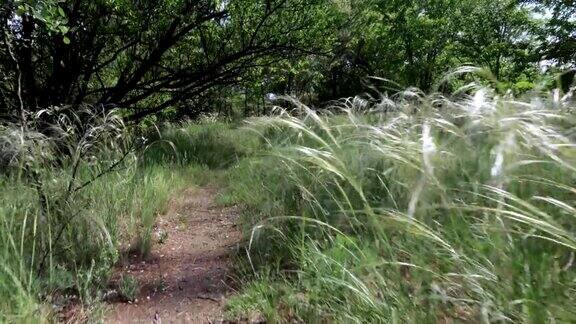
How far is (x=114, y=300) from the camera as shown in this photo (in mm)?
2793

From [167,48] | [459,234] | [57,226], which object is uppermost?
[167,48]

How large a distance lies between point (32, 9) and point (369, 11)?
723 cm

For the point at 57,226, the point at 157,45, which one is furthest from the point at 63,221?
the point at 157,45

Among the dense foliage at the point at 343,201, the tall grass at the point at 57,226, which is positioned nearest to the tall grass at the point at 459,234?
the dense foliage at the point at 343,201

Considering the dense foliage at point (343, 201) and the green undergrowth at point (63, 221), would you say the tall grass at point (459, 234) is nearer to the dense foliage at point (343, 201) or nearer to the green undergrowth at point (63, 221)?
the dense foliage at point (343, 201)

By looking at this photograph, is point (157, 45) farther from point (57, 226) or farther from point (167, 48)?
point (57, 226)

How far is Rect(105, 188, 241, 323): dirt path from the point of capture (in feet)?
8.83

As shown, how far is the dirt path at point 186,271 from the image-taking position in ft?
8.83

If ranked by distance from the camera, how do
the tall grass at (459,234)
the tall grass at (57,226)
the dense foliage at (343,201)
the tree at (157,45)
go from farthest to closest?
the tree at (157,45), the tall grass at (57,226), the dense foliage at (343,201), the tall grass at (459,234)

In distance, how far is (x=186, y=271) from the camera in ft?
11.0

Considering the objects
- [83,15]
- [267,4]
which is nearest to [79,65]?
[83,15]

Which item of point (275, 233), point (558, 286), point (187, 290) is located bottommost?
point (187, 290)

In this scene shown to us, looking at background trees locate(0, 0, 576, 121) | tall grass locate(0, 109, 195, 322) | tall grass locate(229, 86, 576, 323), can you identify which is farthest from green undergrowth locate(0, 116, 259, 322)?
background trees locate(0, 0, 576, 121)

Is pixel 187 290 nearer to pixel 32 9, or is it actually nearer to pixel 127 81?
pixel 32 9
